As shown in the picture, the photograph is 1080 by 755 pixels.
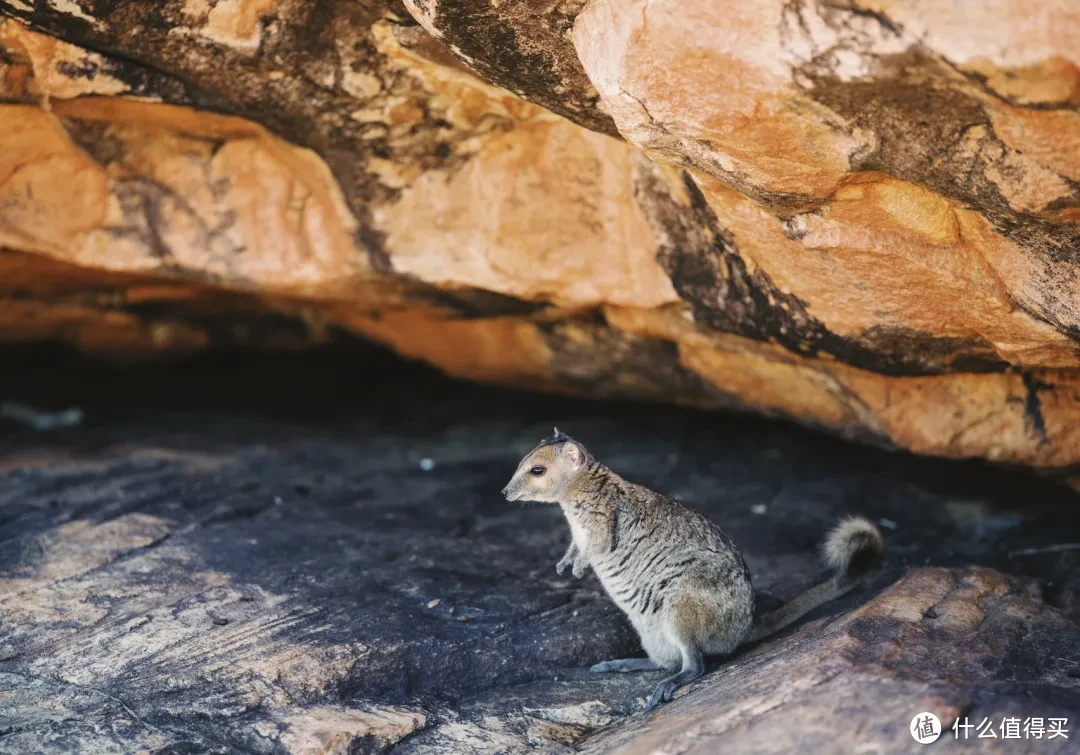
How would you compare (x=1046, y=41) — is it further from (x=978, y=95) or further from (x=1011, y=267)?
(x=1011, y=267)

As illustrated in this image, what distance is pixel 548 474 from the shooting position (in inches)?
232

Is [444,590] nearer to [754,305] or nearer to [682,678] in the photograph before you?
[682,678]

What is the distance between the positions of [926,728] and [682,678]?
1495 millimetres

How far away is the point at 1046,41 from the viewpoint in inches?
134

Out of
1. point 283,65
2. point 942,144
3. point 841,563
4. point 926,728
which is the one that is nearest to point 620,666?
point 841,563

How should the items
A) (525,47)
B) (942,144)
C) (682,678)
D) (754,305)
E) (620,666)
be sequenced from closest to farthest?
(942,144)
(525,47)
(682,678)
(620,666)
(754,305)

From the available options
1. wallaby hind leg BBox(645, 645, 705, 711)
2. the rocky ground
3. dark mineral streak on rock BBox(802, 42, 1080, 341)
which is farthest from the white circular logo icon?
dark mineral streak on rock BBox(802, 42, 1080, 341)

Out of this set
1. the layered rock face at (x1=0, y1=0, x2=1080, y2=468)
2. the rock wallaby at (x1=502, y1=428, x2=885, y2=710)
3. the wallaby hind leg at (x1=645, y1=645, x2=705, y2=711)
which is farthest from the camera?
the rock wallaby at (x1=502, y1=428, x2=885, y2=710)

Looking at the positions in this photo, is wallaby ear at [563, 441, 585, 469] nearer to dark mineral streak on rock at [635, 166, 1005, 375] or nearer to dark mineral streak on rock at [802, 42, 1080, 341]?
dark mineral streak on rock at [635, 166, 1005, 375]

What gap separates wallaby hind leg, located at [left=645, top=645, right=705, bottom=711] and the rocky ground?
4.5 inches

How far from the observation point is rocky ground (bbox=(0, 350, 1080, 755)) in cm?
429

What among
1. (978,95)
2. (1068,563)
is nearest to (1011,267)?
(978,95)

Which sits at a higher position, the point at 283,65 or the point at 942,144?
the point at 942,144

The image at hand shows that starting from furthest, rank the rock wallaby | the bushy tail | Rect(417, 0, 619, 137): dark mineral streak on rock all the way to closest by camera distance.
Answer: the bushy tail
the rock wallaby
Rect(417, 0, 619, 137): dark mineral streak on rock
